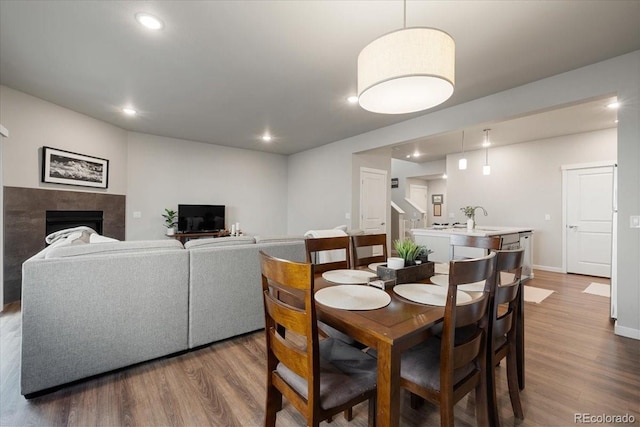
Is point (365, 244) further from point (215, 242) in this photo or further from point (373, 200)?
point (373, 200)

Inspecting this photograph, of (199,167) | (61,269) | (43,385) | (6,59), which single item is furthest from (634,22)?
(199,167)

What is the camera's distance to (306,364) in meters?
1.06

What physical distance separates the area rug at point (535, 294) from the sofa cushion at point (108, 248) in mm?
4308

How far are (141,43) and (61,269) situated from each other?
1973 millimetres

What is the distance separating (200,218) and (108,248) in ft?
12.7

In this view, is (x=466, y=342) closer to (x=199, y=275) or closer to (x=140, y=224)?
(x=199, y=275)

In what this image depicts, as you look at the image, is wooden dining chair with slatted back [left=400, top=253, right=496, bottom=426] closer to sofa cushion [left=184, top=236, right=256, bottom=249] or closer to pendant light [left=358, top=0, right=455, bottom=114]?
pendant light [left=358, top=0, right=455, bottom=114]

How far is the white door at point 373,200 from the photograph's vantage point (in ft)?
17.9

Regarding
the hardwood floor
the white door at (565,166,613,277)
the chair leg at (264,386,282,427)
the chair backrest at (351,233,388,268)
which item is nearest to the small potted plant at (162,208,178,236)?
the hardwood floor

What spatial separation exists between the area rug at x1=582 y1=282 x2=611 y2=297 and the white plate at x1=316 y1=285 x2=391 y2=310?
14.5 ft

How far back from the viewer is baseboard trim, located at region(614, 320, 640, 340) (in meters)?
2.52

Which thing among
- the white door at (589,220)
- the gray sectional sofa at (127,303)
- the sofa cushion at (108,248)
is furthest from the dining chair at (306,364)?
the white door at (589,220)

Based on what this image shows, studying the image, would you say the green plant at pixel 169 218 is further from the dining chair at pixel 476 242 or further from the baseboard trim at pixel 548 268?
the baseboard trim at pixel 548 268

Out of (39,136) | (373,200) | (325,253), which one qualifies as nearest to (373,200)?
(373,200)
